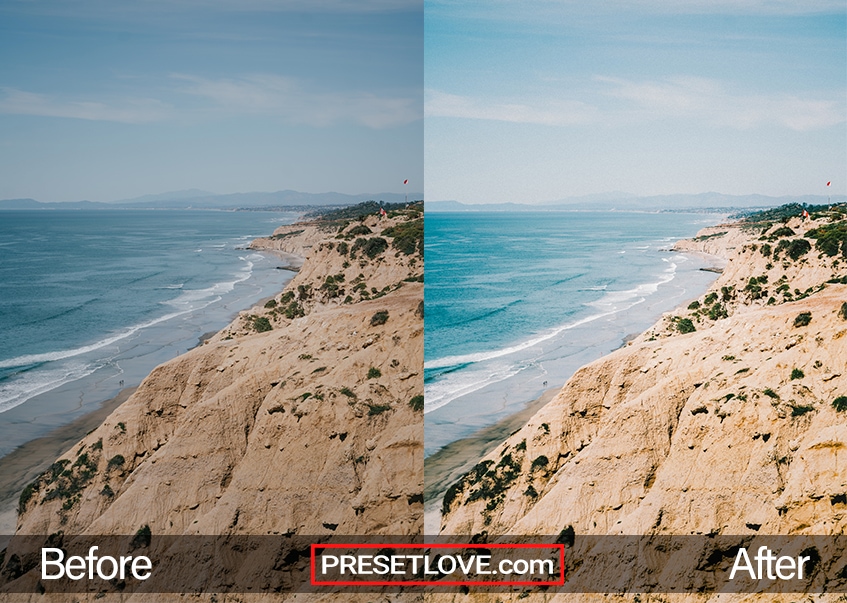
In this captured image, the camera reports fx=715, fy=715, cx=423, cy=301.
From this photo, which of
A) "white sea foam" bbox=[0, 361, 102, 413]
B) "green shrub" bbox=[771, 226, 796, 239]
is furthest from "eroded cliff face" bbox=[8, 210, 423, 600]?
"green shrub" bbox=[771, 226, 796, 239]

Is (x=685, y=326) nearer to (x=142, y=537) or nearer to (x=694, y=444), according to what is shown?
(x=694, y=444)

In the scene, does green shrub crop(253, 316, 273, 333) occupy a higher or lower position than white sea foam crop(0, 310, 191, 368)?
higher

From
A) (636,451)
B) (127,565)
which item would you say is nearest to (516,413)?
(636,451)

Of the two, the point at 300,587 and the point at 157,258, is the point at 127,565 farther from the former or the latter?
the point at 157,258

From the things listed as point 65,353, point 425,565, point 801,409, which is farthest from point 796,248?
point 65,353

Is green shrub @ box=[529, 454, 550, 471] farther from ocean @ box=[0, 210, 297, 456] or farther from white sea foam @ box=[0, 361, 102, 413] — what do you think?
white sea foam @ box=[0, 361, 102, 413]

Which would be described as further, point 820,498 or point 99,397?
point 99,397
